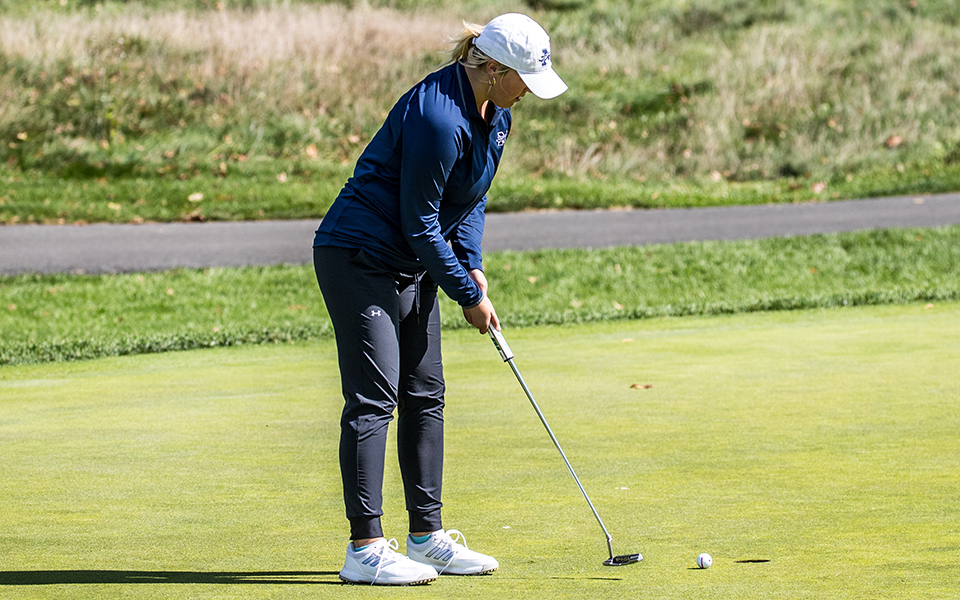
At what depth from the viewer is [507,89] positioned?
3602 mm

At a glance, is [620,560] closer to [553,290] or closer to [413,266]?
[413,266]

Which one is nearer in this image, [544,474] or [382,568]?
[382,568]

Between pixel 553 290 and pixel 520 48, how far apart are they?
9246mm

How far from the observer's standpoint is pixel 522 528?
13.5ft

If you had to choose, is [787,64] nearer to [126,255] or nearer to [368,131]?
[368,131]

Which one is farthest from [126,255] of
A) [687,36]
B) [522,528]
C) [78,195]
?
[687,36]

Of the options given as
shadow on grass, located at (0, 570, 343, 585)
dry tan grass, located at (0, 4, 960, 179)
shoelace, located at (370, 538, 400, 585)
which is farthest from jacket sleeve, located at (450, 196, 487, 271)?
dry tan grass, located at (0, 4, 960, 179)

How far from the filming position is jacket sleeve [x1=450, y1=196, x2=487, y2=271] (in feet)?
13.2

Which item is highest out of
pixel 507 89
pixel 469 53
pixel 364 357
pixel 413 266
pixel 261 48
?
pixel 469 53

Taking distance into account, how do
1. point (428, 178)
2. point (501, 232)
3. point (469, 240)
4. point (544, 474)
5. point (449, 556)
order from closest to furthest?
1. point (428, 178)
2. point (449, 556)
3. point (469, 240)
4. point (544, 474)
5. point (501, 232)

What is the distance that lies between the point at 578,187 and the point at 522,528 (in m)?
14.6

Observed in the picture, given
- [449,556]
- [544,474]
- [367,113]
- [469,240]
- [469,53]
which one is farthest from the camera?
[367,113]

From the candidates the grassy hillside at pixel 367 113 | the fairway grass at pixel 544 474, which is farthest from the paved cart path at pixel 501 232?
the fairway grass at pixel 544 474

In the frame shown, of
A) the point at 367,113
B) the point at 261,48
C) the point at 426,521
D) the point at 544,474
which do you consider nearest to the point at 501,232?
the point at 367,113
